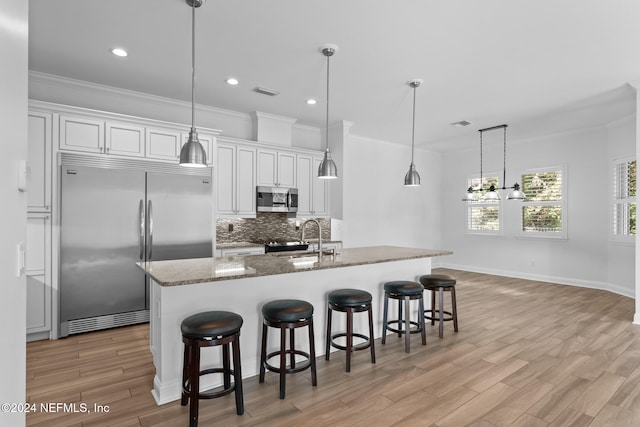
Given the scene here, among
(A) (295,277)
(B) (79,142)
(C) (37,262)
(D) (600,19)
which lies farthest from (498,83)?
(C) (37,262)

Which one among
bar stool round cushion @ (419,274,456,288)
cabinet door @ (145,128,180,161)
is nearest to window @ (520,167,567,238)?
bar stool round cushion @ (419,274,456,288)

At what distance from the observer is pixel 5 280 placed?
1135 millimetres

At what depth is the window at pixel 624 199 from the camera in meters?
5.61

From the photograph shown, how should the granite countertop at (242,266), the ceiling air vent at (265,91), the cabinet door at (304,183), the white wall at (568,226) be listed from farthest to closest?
the white wall at (568,226)
the cabinet door at (304,183)
the ceiling air vent at (265,91)
the granite countertop at (242,266)

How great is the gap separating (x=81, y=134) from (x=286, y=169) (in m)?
2.80

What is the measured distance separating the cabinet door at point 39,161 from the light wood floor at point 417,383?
1499 mm

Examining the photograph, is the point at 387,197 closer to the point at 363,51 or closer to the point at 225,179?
the point at 225,179

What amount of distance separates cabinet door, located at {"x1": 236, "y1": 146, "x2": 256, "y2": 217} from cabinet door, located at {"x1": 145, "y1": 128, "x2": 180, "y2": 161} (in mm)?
969

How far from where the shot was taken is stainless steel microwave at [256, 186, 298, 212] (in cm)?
530

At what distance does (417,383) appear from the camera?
2.75 m

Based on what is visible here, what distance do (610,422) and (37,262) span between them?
5.16 m

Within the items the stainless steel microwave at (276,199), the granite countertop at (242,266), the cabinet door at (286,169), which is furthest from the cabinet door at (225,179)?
the granite countertop at (242,266)

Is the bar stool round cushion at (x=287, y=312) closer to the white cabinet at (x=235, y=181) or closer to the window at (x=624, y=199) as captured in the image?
the white cabinet at (x=235, y=181)

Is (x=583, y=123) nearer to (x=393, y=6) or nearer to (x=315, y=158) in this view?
(x=315, y=158)
